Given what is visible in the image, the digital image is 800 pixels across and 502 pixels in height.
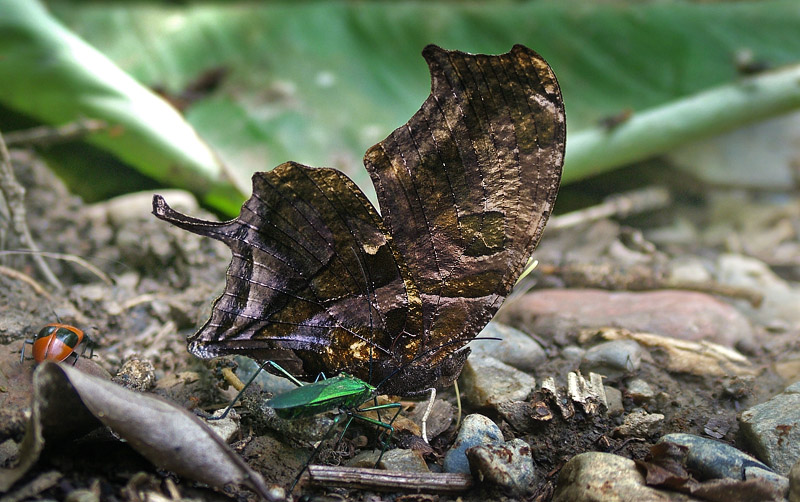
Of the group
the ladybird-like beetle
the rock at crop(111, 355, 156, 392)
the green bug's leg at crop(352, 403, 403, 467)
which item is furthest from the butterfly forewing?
the ladybird-like beetle

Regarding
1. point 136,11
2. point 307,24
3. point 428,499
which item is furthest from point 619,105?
point 136,11

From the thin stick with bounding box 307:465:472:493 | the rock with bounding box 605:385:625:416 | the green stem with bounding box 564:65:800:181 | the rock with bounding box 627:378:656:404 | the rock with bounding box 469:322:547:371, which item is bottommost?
the thin stick with bounding box 307:465:472:493

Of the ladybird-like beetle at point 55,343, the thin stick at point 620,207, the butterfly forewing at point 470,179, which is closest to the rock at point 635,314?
the thin stick at point 620,207

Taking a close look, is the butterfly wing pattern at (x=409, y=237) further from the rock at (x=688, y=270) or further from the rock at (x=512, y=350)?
the rock at (x=688, y=270)

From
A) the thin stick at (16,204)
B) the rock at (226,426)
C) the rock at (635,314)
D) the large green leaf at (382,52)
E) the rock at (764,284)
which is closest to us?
the rock at (226,426)

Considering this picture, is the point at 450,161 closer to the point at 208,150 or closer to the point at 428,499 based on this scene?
the point at 428,499

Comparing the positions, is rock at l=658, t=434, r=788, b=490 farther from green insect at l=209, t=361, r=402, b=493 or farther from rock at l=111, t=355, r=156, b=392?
rock at l=111, t=355, r=156, b=392
